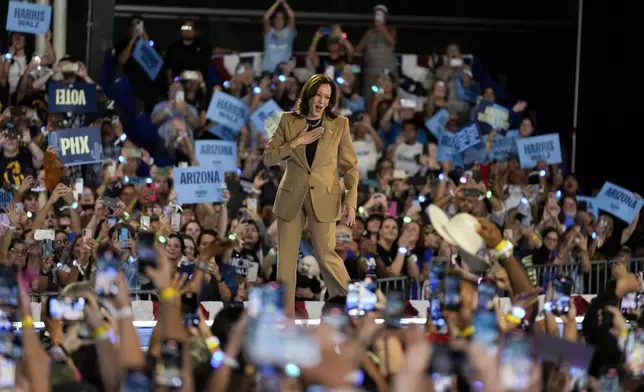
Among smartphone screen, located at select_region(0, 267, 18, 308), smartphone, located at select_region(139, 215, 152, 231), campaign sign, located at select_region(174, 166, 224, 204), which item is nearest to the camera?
smartphone screen, located at select_region(0, 267, 18, 308)

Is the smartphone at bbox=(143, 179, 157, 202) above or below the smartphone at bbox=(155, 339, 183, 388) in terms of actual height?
above

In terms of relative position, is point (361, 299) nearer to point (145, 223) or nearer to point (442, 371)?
point (442, 371)

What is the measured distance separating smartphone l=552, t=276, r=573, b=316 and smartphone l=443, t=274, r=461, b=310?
75 centimetres

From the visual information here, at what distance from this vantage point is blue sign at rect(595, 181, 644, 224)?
447 inches

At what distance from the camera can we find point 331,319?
4621 millimetres

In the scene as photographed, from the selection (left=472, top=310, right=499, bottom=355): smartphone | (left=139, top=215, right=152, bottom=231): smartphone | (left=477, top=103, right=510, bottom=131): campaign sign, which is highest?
(left=477, top=103, right=510, bottom=131): campaign sign

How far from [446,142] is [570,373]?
6862 millimetres

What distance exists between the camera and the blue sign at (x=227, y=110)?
36.8ft

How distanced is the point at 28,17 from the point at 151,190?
1867 millimetres

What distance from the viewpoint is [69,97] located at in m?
10.7

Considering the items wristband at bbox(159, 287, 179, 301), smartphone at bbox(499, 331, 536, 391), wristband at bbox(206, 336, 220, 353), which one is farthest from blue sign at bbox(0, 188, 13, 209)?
smartphone at bbox(499, 331, 536, 391)

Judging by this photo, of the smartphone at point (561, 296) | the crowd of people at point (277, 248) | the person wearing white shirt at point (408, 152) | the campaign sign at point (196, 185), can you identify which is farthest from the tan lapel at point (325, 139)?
the person wearing white shirt at point (408, 152)

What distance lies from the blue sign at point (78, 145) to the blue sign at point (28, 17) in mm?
Answer: 1068

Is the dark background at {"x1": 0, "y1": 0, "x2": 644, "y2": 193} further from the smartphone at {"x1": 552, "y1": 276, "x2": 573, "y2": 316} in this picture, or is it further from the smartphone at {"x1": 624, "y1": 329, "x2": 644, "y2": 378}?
the smartphone at {"x1": 624, "y1": 329, "x2": 644, "y2": 378}
